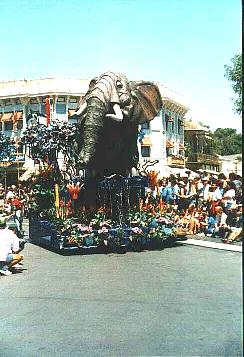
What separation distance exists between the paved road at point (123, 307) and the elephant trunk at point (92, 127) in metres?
2.46

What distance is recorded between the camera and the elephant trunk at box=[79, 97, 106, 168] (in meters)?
12.4

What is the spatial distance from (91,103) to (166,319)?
7034 millimetres

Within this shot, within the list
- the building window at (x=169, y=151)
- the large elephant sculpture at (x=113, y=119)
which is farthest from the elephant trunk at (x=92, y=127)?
the building window at (x=169, y=151)

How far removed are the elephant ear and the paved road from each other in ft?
12.8

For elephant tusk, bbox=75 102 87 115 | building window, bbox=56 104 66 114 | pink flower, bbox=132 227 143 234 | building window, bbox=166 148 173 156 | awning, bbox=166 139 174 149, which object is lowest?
pink flower, bbox=132 227 143 234

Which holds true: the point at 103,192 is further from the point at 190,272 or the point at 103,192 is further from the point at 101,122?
the point at 190,272

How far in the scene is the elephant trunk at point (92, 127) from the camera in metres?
12.4

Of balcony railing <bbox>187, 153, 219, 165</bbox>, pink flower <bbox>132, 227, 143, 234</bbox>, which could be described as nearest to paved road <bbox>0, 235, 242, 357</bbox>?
pink flower <bbox>132, 227, 143, 234</bbox>

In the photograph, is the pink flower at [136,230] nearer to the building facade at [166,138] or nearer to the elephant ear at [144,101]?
the elephant ear at [144,101]

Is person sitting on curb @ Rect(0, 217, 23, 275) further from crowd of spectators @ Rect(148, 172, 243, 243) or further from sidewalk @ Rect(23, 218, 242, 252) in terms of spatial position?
sidewalk @ Rect(23, 218, 242, 252)

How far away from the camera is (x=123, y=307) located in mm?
6965

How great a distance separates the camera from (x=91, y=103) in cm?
1243

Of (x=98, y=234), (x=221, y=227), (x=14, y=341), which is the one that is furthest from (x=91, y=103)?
(x=14, y=341)

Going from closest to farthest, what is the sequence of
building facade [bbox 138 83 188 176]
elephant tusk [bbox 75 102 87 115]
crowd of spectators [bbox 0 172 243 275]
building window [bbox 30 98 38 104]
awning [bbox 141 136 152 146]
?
elephant tusk [bbox 75 102 87 115] → crowd of spectators [bbox 0 172 243 275] → building window [bbox 30 98 38 104] → awning [bbox 141 136 152 146] → building facade [bbox 138 83 188 176]
